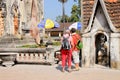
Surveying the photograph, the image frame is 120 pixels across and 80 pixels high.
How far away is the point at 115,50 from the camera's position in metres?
14.3

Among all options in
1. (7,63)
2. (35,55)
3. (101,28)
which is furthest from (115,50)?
(7,63)

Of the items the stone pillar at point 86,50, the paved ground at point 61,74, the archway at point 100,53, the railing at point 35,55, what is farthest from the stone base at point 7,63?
the archway at point 100,53

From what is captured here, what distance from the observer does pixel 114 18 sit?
14.7 m

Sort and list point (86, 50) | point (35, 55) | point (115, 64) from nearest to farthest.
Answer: point (115, 64), point (86, 50), point (35, 55)

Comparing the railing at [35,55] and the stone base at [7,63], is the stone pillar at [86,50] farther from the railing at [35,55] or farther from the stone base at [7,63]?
the stone base at [7,63]

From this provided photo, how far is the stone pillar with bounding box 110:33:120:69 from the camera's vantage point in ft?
46.7

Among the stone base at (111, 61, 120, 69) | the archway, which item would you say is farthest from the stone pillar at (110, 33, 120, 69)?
the archway

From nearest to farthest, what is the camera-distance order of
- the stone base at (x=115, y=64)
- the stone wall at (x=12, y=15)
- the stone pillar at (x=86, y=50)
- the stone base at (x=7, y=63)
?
the stone base at (x=115, y=64), the stone pillar at (x=86, y=50), the stone base at (x=7, y=63), the stone wall at (x=12, y=15)

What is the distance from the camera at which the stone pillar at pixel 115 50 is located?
14.2 metres

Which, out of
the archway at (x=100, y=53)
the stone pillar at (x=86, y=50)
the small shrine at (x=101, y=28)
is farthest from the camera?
the archway at (x=100, y=53)

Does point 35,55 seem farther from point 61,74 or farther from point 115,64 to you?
point 115,64

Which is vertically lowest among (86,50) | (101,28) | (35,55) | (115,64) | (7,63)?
(7,63)

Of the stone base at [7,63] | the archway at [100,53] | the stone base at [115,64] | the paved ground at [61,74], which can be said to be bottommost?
the paved ground at [61,74]

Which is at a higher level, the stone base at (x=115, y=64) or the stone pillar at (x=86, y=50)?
the stone pillar at (x=86, y=50)
